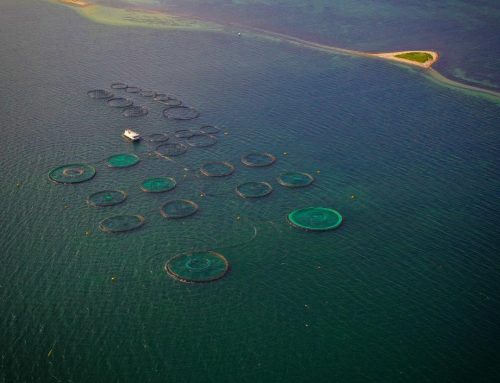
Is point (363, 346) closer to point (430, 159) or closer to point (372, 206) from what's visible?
point (372, 206)

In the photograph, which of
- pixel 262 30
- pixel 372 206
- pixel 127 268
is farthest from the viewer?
pixel 262 30

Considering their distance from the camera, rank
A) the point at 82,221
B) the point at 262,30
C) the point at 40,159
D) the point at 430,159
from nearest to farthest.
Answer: the point at 82,221 → the point at 40,159 → the point at 430,159 → the point at 262,30

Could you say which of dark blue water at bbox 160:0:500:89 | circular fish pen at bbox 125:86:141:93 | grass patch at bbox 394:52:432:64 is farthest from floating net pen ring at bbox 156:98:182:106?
grass patch at bbox 394:52:432:64

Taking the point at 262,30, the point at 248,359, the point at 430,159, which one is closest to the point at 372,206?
the point at 430,159

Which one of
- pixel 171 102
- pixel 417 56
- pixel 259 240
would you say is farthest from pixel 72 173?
pixel 417 56

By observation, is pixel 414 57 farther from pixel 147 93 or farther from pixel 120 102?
pixel 120 102
